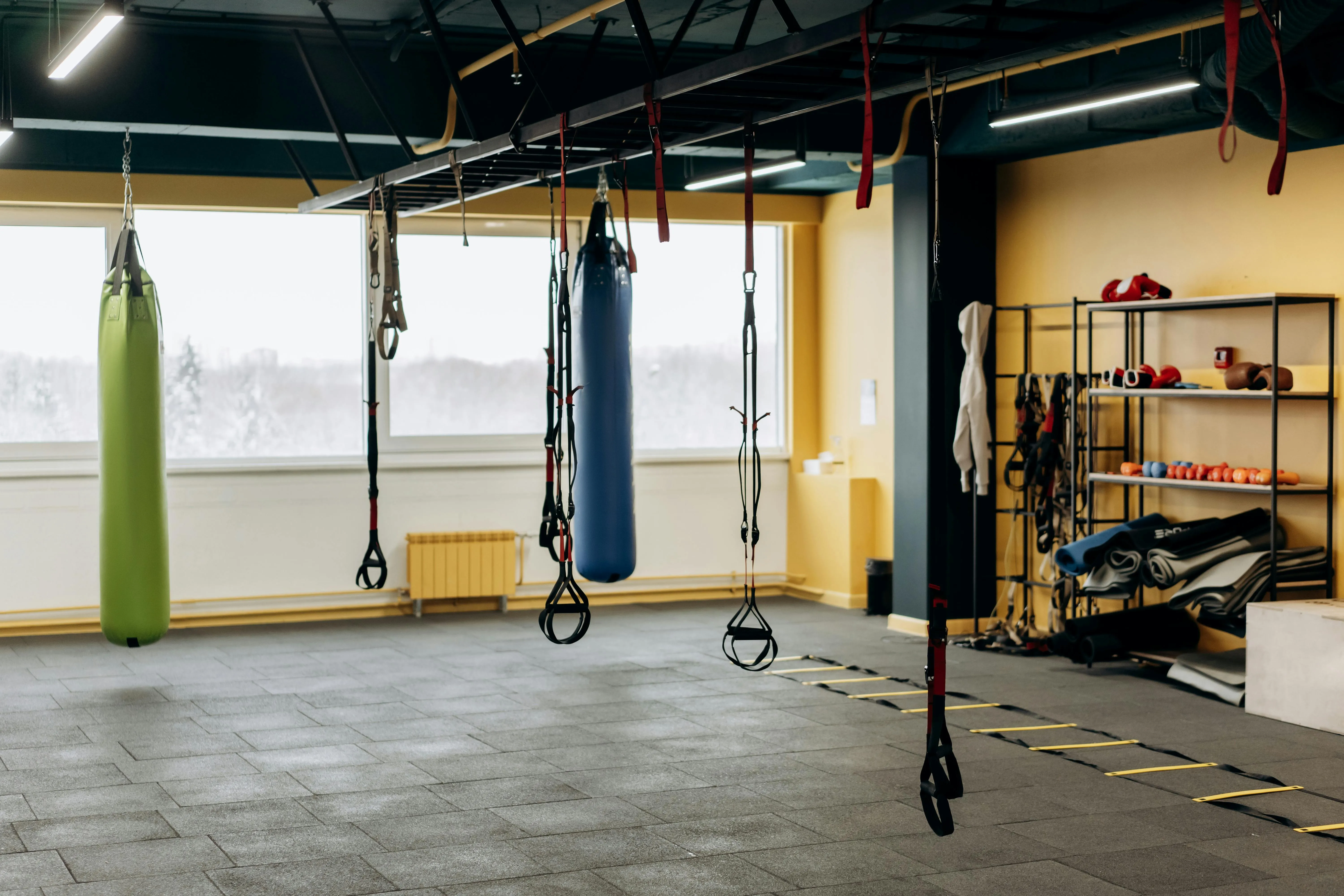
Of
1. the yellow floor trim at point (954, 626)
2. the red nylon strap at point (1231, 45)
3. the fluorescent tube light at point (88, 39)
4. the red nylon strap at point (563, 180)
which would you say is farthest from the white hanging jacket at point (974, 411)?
the red nylon strap at point (1231, 45)

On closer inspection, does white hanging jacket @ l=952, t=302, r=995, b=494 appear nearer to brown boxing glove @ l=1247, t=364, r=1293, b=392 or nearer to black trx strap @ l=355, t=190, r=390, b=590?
brown boxing glove @ l=1247, t=364, r=1293, b=392

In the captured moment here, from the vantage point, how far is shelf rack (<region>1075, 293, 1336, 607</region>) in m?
6.96

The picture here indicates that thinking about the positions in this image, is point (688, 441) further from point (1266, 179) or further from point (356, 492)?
point (1266, 179)

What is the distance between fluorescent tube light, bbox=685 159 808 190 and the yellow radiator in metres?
2.89

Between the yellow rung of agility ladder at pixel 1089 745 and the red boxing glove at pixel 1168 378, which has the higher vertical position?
the red boxing glove at pixel 1168 378

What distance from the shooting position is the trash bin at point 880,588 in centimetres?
1009

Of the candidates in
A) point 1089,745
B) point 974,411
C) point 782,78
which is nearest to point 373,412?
point 782,78

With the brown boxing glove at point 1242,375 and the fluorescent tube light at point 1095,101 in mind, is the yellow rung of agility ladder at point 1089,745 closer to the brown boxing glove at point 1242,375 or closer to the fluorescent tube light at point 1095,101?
the brown boxing glove at point 1242,375

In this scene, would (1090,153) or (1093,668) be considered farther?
(1090,153)

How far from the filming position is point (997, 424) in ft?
30.5

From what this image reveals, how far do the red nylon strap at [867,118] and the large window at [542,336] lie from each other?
250 inches

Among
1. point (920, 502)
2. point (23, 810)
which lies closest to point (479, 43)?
point (920, 502)

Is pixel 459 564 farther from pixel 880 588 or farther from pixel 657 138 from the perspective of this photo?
pixel 657 138

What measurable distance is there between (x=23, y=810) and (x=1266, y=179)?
6.57 m
